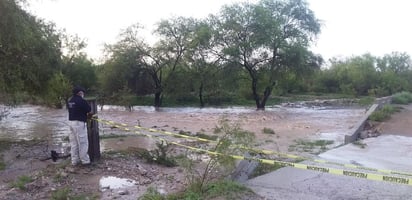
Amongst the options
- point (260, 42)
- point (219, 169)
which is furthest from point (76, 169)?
point (260, 42)

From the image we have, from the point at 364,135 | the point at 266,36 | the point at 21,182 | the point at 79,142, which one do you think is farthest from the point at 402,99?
the point at 21,182

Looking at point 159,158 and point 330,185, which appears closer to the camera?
point 330,185

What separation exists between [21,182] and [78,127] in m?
1.69

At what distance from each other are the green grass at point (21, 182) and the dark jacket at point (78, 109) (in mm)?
1548

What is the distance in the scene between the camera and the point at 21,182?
8117 millimetres

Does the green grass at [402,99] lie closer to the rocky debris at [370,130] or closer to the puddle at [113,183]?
the rocky debris at [370,130]

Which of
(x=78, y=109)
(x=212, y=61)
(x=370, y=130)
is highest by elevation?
(x=212, y=61)

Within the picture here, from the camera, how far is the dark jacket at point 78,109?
9258 mm

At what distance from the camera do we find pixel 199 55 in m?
43.5

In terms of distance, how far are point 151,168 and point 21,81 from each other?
680 centimetres

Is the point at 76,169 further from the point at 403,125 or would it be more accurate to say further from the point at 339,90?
the point at 339,90

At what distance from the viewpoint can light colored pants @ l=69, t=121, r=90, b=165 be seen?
30.6ft

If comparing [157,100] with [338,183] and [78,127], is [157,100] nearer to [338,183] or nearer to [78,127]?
[78,127]

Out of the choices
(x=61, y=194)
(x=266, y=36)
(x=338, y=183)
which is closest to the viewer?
(x=61, y=194)
